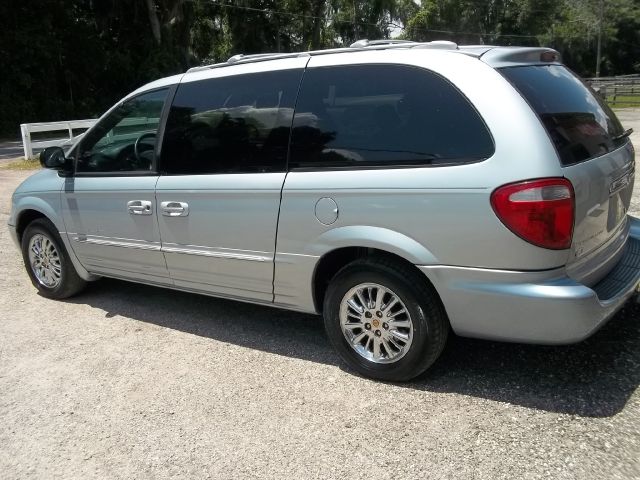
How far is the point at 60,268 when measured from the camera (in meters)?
5.34

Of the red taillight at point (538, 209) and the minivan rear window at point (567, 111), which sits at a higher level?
the minivan rear window at point (567, 111)

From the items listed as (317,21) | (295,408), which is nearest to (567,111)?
(295,408)

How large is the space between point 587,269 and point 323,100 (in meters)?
1.80

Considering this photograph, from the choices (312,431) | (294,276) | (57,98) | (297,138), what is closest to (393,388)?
(312,431)

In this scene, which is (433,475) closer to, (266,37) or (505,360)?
(505,360)

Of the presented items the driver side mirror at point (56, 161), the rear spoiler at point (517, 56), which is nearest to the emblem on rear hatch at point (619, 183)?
the rear spoiler at point (517, 56)

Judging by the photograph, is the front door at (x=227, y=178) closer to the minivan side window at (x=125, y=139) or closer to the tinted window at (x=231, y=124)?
the tinted window at (x=231, y=124)

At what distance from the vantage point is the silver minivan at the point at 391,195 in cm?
302

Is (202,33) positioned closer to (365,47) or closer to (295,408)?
(365,47)

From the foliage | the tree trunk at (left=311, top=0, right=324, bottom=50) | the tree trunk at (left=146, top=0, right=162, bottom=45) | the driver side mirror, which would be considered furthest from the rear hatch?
the tree trunk at (left=311, top=0, right=324, bottom=50)

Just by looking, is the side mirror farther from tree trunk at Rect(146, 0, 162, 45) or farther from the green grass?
the green grass

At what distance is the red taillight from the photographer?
293 cm

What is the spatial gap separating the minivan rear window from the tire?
3.44 ft

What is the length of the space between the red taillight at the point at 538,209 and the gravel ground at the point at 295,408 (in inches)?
37.6
